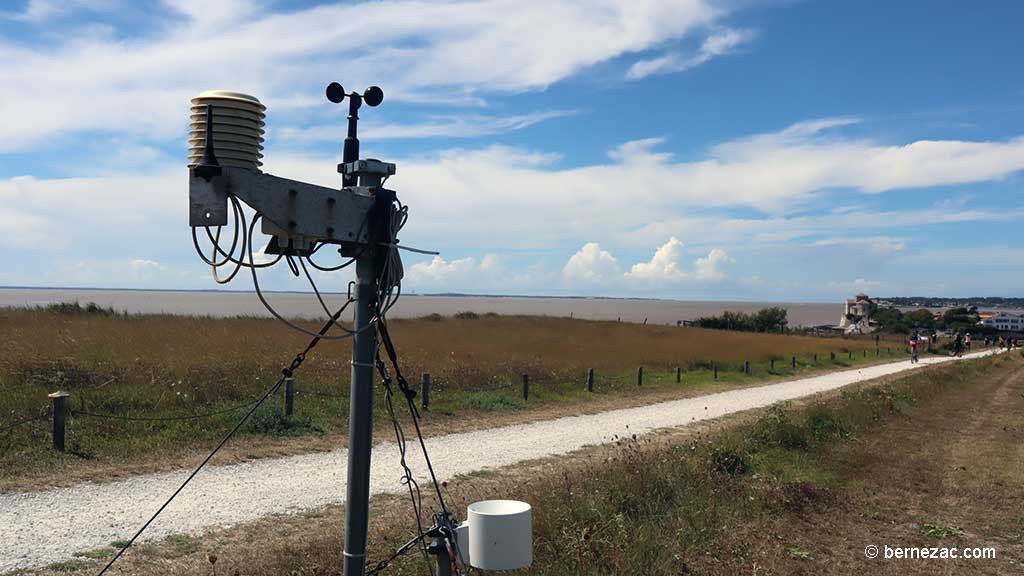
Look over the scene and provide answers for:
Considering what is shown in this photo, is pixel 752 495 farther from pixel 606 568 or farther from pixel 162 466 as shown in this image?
pixel 162 466

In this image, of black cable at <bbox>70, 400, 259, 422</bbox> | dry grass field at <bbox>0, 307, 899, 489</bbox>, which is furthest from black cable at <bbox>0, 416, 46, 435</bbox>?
black cable at <bbox>70, 400, 259, 422</bbox>

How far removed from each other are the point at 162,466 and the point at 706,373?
22281mm

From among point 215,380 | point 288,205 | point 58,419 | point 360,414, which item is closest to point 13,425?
point 58,419

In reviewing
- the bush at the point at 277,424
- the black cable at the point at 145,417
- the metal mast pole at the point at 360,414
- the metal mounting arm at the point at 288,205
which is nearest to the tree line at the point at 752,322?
the bush at the point at 277,424

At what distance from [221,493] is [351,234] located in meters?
6.08

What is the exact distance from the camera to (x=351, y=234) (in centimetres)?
375

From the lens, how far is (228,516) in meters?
7.77

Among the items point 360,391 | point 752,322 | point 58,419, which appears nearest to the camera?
point 360,391

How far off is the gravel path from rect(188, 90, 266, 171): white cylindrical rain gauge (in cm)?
469

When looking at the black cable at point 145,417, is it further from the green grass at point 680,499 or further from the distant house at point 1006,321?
the distant house at point 1006,321

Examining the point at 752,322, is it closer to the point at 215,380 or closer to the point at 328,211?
the point at 215,380

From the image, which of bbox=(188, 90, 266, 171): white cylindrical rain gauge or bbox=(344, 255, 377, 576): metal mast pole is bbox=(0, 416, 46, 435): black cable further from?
bbox=(188, 90, 266, 171): white cylindrical rain gauge

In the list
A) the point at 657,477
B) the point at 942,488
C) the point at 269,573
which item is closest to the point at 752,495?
the point at 657,477

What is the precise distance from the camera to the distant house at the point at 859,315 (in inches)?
4279
